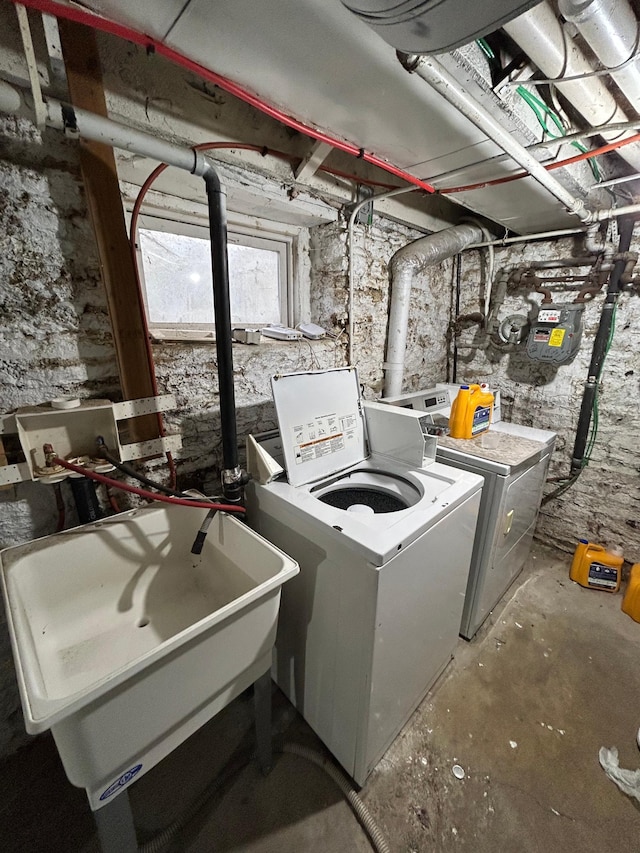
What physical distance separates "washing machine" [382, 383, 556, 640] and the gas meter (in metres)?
0.50

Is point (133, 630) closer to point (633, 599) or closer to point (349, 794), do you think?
point (349, 794)

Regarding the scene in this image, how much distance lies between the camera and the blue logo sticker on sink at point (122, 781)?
2.15 feet

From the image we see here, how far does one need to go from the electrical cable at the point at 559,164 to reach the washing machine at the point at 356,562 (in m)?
0.95

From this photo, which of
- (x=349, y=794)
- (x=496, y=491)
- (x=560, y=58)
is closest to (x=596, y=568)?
(x=496, y=491)

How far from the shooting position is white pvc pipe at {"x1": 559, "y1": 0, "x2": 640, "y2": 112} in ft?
2.21

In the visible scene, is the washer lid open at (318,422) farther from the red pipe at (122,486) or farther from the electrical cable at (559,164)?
the electrical cable at (559,164)

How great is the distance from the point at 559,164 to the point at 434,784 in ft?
7.21

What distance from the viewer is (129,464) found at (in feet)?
3.93

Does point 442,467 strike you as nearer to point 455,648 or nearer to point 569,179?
point 455,648

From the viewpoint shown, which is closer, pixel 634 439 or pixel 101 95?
pixel 101 95

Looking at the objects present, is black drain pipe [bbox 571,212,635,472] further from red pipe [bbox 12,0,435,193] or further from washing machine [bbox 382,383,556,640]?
red pipe [bbox 12,0,435,193]

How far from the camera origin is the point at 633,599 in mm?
1745

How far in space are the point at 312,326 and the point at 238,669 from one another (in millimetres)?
1466

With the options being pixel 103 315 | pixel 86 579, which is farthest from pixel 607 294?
→ pixel 86 579
